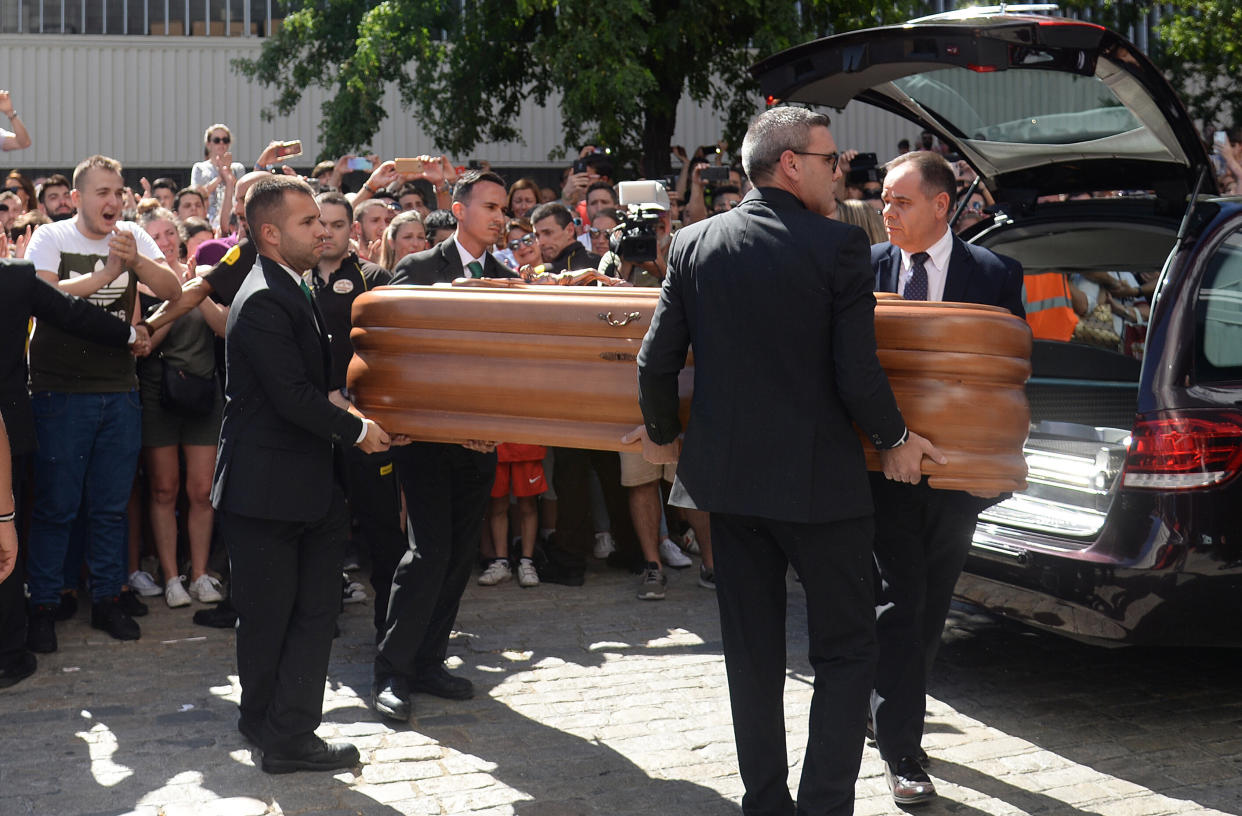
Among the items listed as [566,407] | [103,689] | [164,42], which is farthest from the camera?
[164,42]

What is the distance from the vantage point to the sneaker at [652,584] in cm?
680

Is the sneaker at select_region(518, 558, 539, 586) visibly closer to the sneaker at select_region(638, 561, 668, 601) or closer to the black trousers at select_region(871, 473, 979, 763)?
the sneaker at select_region(638, 561, 668, 601)

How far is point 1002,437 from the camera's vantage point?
3725mm

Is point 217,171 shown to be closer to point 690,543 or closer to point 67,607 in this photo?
point 67,607

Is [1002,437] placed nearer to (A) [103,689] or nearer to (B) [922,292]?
(B) [922,292]

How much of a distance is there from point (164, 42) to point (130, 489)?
21014 millimetres

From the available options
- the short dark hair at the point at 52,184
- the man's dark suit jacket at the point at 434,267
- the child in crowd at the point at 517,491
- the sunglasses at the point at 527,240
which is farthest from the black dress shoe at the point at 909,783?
the short dark hair at the point at 52,184

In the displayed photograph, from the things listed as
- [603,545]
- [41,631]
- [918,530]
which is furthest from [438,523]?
[603,545]

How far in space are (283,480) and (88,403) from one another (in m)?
2.22

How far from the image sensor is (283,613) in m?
4.46

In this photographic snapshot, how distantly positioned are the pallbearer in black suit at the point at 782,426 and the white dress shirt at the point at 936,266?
736 millimetres

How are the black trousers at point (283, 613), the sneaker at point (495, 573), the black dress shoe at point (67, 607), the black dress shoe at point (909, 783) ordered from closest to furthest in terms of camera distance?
1. the black dress shoe at point (909, 783)
2. the black trousers at point (283, 613)
3. the black dress shoe at point (67, 607)
4. the sneaker at point (495, 573)

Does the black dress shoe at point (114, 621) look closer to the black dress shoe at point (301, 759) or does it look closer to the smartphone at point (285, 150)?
the black dress shoe at point (301, 759)

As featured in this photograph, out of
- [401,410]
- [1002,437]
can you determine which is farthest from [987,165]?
[401,410]
